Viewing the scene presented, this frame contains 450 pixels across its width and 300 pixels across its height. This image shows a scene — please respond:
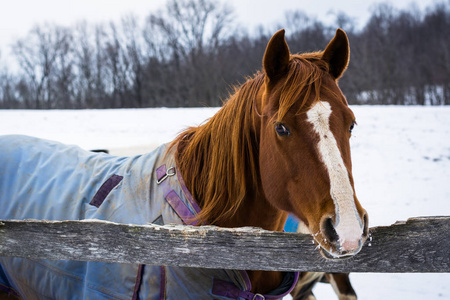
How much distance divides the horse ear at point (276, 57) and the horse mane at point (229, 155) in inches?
2.0

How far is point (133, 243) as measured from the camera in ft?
4.72

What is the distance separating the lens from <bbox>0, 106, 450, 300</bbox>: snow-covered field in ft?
14.2

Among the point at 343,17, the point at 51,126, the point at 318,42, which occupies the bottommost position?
the point at 51,126

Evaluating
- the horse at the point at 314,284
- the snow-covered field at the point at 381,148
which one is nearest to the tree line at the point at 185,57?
the snow-covered field at the point at 381,148

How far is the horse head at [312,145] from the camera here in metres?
1.34

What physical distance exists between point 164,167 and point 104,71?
38.7m

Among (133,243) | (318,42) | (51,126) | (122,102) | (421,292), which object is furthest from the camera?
(122,102)

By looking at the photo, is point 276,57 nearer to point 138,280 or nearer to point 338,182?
point 338,182

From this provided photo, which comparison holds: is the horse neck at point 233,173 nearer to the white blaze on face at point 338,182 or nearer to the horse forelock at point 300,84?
the horse forelock at point 300,84

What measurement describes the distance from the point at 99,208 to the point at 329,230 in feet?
4.26

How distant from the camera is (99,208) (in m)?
2.02

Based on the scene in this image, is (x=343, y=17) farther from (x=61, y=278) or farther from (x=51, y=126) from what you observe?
(x=61, y=278)

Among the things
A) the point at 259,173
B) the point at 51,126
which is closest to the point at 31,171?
the point at 259,173

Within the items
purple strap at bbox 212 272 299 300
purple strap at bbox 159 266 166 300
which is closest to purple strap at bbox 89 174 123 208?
purple strap at bbox 159 266 166 300
